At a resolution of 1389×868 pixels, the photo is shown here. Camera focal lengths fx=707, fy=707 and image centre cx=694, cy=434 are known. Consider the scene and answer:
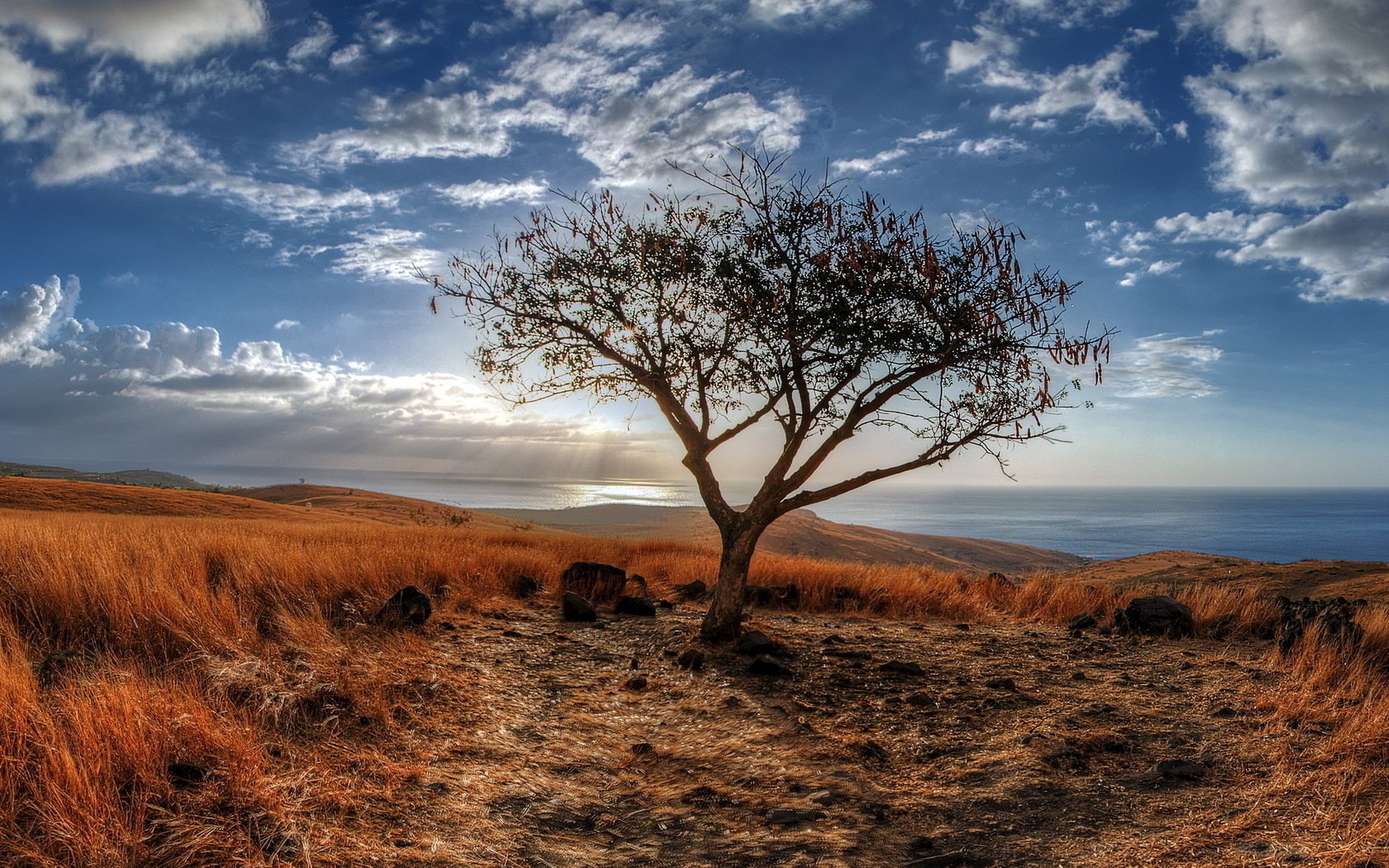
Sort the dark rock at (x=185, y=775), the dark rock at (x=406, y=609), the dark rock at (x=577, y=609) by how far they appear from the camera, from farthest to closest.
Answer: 1. the dark rock at (x=577, y=609)
2. the dark rock at (x=406, y=609)
3. the dark rock at (x=185, y=775)

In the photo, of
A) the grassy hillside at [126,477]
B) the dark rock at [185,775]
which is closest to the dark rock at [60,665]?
the dark rock at [185,775]

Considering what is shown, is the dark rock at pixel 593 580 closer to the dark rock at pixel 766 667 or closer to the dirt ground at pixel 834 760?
the dirt ground at pixel 834 760

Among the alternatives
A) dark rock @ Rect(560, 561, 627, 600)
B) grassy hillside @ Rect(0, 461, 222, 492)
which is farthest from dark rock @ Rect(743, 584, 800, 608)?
grassy hillside @ Rect(0, 461, 222, 492)

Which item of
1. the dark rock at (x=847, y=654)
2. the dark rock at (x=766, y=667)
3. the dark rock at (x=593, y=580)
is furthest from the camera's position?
the dark rock at (x=593, y=580)

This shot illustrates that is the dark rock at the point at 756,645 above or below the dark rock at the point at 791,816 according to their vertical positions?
above

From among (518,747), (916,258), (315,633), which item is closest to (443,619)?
(315,633)

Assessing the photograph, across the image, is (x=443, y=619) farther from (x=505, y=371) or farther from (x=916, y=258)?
(x=916, y=258)

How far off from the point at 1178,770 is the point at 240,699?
317 inches

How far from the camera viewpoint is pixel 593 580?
13.7 m

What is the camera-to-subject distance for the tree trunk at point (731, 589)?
1059cm

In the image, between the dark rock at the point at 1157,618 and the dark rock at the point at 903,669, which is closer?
the dark rock at the point at 903,669

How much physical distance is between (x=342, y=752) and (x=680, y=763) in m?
2.88

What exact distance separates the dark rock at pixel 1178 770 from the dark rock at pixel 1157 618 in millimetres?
6433

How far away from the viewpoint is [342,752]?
572cm
